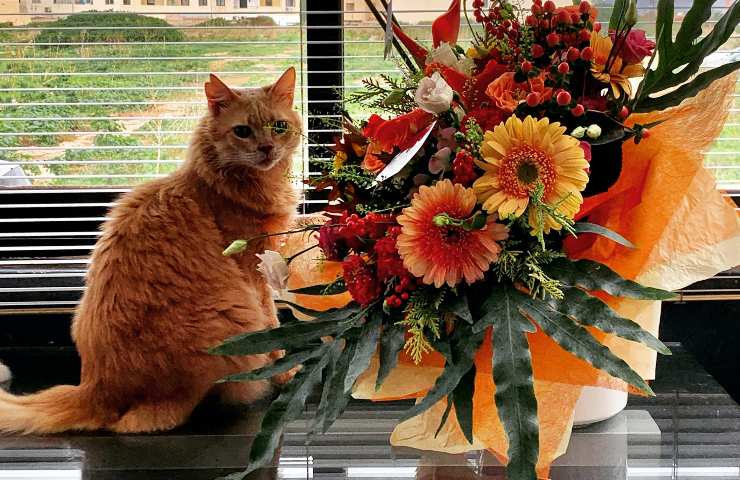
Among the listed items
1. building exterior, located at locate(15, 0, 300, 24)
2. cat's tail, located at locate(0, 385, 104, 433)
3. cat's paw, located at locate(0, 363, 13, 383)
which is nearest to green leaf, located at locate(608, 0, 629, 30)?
building exterior, located at locate(15, 0, 300, 24)

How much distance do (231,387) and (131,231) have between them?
0.97 feet

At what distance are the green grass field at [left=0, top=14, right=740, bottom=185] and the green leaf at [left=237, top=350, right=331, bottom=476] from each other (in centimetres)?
83

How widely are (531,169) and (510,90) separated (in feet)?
0.34

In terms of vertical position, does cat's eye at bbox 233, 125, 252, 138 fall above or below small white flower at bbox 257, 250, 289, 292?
above

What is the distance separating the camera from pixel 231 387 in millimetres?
1367

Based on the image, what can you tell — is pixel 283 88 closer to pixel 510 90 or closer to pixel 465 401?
pixel 510 90

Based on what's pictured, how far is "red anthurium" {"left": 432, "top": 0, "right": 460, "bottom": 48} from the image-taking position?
3.25 feet

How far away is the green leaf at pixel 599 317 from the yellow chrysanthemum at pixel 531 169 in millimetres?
76

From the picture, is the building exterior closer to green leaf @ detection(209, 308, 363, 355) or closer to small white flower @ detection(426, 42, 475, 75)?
small white flower @ detection(426, 42, 475, 75)

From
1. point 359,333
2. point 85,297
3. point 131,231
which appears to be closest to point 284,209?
point 131,231

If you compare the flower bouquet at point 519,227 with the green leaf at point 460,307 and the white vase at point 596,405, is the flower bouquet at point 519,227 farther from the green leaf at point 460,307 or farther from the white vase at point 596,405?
the white vase at point 596,405

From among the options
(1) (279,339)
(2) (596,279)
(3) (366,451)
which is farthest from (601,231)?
(3) (366,451)

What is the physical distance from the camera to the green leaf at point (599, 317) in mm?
811

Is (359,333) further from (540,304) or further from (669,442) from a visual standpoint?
(669,442)
